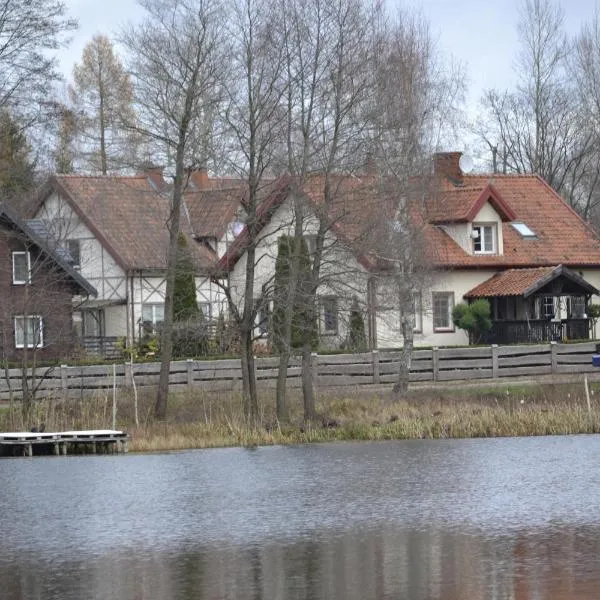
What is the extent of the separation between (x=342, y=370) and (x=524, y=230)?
1799 centimetres

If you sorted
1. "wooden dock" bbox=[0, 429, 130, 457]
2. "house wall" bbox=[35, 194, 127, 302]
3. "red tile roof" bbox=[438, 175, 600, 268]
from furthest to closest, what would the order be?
"house wall" bbox=[35, 194, 127, 302] → "red tile roof" bbox=[438, 175, 600, 268] → "wooden dock" bbox=[0, 429, 130, 457]

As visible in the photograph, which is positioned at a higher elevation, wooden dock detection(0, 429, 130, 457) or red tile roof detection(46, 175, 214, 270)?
red tile roof detection(46, 175, 214, 270)

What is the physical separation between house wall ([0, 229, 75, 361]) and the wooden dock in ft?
17.3

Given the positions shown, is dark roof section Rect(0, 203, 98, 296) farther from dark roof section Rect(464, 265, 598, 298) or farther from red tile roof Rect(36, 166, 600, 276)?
dark roof section Rect(464, 265, 598, 298)

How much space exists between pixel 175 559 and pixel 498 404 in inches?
883

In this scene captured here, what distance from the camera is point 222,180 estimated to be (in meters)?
43.6

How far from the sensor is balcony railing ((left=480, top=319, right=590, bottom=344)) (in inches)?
2391

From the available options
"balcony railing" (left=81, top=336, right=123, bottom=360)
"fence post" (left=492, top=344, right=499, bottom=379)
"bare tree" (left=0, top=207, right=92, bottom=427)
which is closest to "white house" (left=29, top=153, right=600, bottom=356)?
"balcony railing" (left=81, top=336, right=123, bottom=360)

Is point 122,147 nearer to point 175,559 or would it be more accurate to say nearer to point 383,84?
point 383,84

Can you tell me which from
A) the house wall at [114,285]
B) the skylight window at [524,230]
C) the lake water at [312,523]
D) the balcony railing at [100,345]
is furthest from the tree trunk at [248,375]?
the skylight window at [524,230]

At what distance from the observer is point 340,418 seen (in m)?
40.7

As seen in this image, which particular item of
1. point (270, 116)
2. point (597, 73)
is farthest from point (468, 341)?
point (270, 116)

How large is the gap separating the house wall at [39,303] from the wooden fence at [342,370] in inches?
68.0

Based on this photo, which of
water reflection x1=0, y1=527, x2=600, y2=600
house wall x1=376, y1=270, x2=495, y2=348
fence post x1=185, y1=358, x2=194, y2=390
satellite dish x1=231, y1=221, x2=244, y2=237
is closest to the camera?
water reflection x1=0, y1=527, x2=600, y2=600
